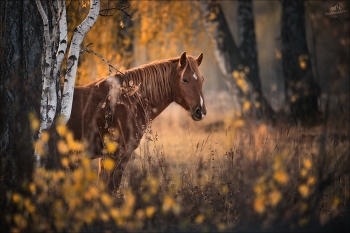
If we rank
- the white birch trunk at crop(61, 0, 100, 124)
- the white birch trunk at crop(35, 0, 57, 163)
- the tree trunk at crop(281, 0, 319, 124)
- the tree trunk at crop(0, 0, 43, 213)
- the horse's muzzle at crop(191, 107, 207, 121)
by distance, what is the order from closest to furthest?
1. the white birch trunk at crop(35, 0, 57, 163)
2. the white birch trunk at crop(61, 0, 100, 124)
3. the tree trunk at crop(0, 0, 43, 213)
4. the horse's muzzle at crop(191, 107, 207, 121)
5. the tree trunk at crop(281, 0, 319, 124)

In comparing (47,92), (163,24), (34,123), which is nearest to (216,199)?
(47,92)

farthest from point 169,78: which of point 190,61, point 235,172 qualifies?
point 235,172

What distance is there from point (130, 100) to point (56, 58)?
61.7 inches

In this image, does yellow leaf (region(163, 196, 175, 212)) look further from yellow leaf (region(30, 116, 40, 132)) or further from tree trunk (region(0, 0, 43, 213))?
tree trunk (region(0, 0, 43, 213))

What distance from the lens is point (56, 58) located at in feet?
17.9

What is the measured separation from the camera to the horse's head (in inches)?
266

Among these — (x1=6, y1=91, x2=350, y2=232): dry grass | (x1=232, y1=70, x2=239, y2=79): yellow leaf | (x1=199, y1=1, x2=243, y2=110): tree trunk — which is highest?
(x1=199, y1=1, x2=243, y2=110): tree trunk

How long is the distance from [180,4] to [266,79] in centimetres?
2655

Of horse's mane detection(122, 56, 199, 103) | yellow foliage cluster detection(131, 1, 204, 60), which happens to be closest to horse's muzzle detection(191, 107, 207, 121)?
horse's mane detection(122, 56, 199, 103)

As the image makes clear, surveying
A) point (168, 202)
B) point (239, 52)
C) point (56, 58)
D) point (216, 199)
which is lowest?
point (216, 199)

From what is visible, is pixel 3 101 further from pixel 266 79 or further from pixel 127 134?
pixel 266 79

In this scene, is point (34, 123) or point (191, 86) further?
point (191, 86)

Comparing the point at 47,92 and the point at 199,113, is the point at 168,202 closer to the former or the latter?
the point at 47,92

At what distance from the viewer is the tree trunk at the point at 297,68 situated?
445 inches
